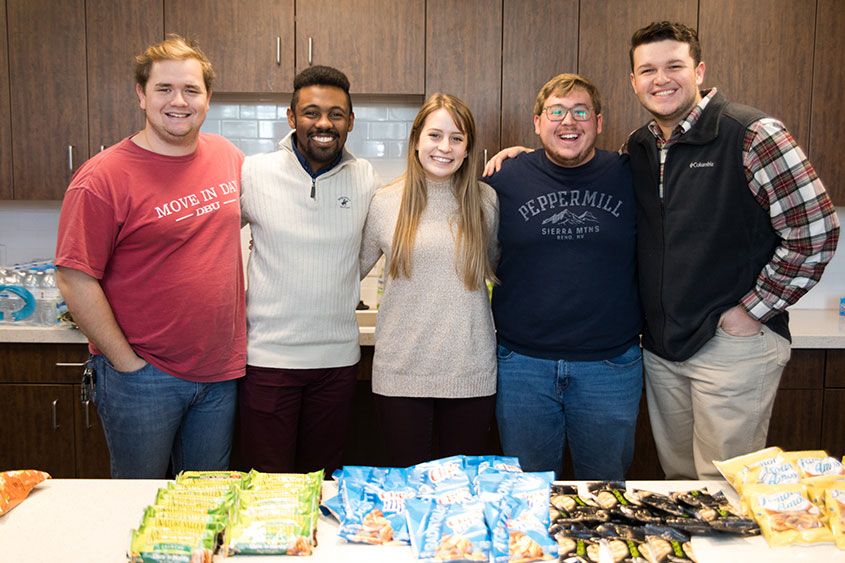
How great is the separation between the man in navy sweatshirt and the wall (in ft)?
4.64

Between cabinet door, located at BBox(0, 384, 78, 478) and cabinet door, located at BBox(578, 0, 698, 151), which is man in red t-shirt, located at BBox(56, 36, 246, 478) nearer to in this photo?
cabinet door, located at BBox(0, 384, 78, 478)

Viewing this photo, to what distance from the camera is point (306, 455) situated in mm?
2125

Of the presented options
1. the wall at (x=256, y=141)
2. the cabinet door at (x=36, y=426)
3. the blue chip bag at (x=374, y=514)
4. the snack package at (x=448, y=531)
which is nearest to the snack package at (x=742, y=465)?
the snack package at (x=448, y=531)

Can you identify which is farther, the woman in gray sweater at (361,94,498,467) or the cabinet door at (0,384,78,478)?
the cabinet door at (0,384,78,478)

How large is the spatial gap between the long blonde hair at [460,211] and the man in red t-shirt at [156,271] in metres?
0.51

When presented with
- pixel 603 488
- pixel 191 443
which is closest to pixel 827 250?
pixel 603 488

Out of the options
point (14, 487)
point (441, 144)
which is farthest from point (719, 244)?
point (14, 487)

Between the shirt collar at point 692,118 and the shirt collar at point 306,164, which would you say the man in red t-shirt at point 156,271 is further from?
the shirt collar at point 692,118

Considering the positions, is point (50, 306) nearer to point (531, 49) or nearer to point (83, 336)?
point (83, 336)

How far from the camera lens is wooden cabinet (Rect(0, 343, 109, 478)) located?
8.86ft

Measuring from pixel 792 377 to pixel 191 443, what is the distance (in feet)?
7.73

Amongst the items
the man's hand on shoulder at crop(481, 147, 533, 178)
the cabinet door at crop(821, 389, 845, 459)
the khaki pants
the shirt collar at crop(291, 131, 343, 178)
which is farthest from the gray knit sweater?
the cabinet door at crop(821, 389, 845, 459)

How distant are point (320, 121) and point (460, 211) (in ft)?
1.64

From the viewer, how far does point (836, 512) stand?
1.23 m
